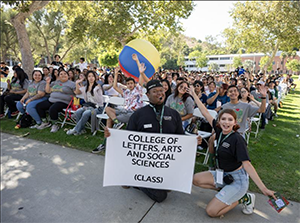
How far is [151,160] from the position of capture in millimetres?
3010

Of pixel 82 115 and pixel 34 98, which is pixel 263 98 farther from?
pixel 34 98

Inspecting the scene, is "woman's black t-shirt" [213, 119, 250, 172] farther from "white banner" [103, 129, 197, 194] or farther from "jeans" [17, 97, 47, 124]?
"jeans" [17, 97, 47, 124]

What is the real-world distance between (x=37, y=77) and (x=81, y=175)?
14.8 ft

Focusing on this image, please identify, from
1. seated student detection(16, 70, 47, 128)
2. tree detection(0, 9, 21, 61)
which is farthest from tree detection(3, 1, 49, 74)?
tree detection(0, 9, 21, 61)

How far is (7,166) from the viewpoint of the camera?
447 cm

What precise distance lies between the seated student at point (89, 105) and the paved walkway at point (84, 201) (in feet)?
5.69

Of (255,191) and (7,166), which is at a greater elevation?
(255,191)

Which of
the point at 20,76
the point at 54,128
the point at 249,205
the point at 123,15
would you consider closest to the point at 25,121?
the point at 54,128

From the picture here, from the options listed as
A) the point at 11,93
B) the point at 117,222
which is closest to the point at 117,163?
the point at 117,222

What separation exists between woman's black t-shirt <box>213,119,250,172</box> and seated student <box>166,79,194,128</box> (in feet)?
6.33

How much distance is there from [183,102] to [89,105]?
9.49 ft

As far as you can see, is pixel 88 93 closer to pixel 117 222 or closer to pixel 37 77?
pixel 37 77

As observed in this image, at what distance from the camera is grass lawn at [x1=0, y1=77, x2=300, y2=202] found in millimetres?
3869

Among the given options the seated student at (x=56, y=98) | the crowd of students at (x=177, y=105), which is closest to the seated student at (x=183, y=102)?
the crowd of students at (x=177, y=105)
